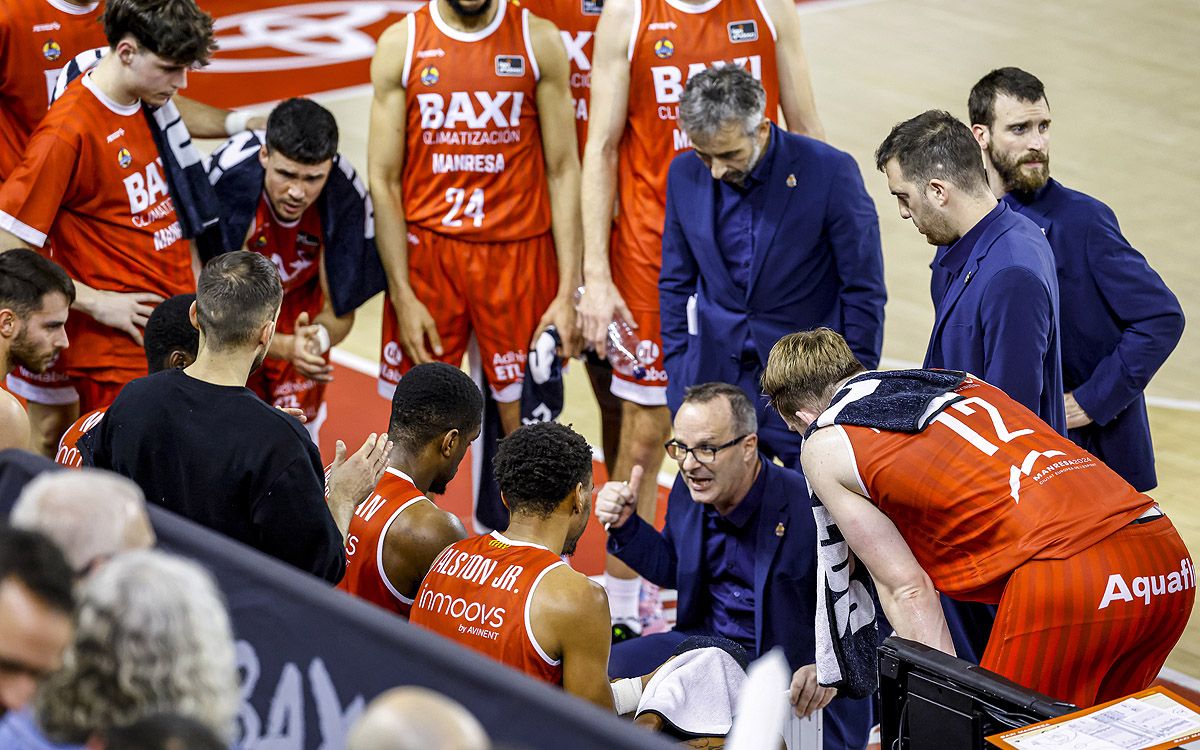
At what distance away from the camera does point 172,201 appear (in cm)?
563

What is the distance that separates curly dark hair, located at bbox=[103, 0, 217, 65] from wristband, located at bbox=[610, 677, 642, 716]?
9.02 ft

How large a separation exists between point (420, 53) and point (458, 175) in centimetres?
53

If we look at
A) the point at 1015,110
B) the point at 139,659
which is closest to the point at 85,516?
the point at 139,659

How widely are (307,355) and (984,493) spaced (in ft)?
9.29

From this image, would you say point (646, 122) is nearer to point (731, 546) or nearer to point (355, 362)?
point (731, 546)

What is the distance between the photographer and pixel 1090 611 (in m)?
3.79

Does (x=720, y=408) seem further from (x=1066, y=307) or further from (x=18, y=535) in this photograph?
(x=18, y=535)

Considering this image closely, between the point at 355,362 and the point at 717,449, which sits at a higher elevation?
the point at 717,449

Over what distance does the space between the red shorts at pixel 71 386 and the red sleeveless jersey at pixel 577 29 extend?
7.88 ft

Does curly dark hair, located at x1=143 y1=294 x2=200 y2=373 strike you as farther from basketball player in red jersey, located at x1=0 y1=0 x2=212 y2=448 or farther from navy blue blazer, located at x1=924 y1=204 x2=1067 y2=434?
navy blue blazer, located at x1=924 y1=204 x2=1067 y2=434

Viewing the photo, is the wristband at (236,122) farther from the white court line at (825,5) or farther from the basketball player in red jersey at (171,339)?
the white court line at (825,5)

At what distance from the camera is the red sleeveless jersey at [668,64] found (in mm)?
6199

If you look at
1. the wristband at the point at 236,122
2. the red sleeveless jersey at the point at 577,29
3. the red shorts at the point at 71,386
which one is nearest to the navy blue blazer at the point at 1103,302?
the red sleeveless jersey at the point at 577,29

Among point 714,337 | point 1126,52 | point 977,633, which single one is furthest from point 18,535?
point 1126,52
